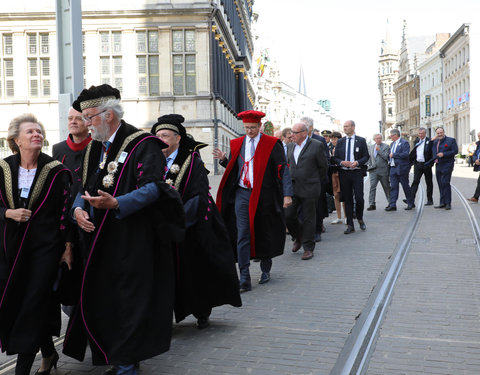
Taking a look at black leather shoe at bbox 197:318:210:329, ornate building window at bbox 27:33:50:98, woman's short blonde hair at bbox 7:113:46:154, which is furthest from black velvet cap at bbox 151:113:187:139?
ornate building window at bbox 27:33:50:98

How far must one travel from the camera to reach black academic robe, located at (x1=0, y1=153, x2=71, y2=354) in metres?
3.94

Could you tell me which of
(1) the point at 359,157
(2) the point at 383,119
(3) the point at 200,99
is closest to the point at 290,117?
(2) the point at 383,119

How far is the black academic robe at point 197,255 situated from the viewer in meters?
5.14

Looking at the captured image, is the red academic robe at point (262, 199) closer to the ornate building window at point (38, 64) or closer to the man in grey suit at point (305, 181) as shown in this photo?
the man in grey suit at point (305, 181)

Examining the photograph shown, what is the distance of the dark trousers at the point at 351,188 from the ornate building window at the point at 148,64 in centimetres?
2077

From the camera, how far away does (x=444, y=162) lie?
49.4 ft

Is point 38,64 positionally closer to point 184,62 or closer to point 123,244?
point 184,62

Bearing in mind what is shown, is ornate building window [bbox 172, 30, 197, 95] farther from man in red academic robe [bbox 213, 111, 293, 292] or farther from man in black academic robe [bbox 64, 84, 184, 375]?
man in black academic robe [bbox 64, 84, 184, 375]

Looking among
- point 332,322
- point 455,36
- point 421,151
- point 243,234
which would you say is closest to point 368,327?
point 332,322

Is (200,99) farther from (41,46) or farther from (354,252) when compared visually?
(354,252)

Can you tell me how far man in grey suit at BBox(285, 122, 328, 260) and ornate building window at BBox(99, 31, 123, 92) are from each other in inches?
914

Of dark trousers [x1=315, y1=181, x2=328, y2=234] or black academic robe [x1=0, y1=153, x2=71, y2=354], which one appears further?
dark trousers [x1=315, y1=181, x2=328, y2=234]

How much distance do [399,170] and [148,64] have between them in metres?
18.5

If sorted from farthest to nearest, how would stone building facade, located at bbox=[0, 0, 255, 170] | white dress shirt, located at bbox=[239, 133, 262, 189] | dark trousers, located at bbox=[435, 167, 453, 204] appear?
stone building facade, located at bbox=[0, 0, 255, 170] < dark trousers, located at bbox=[435, 167, 453, 204] < white dress shirt, located at bbox=[239, 133, 262, 189]
